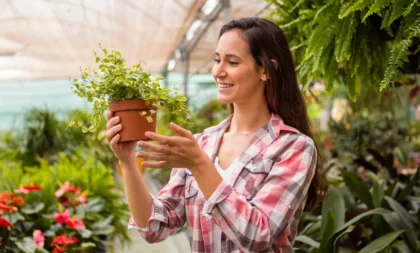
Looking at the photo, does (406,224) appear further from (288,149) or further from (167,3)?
(167,3)

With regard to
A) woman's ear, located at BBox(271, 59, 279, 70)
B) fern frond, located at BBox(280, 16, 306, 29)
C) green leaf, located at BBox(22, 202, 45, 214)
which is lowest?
green leaf, located at BBox(22, 202, 45, 214)

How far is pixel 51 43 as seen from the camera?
928 cm

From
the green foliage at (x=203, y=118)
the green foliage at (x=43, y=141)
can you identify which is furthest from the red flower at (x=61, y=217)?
the green foliage at (x=203, y=118)

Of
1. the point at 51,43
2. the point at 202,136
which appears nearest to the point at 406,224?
the point at 202,136

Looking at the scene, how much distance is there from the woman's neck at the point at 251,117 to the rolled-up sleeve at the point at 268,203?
0.14 metres

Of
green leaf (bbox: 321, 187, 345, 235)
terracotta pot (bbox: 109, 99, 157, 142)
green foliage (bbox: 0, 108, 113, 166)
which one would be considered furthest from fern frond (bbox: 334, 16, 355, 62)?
green foliage (bbox: 0, 108, 113, 166)

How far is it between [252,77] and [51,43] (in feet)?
27.4

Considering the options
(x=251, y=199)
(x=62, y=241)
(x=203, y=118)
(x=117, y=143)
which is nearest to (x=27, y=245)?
(x=62, y=241)

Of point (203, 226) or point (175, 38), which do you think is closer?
point (203, 226)

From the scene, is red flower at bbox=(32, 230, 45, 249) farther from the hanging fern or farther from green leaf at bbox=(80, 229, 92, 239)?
the hanging fern

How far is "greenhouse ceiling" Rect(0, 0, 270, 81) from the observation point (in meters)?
6.49

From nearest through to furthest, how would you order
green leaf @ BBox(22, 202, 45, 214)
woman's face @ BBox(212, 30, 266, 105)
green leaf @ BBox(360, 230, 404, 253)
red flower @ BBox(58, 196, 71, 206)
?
woman's face @ BBox(212, 30, 266, 105)
green leaf @ BBox(360, 230, 404, 253)
green leaf @ BBox(22, 202, 45, 214)
red flower @ BBox(58, 196, 71, 206)

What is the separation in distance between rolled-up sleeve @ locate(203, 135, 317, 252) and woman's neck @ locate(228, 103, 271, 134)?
0.14m

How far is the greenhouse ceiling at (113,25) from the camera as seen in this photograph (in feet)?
21.3
